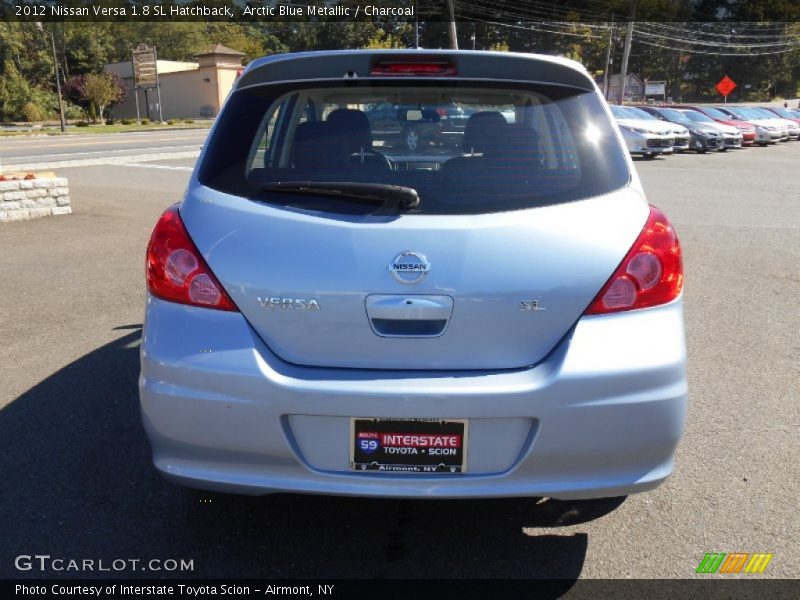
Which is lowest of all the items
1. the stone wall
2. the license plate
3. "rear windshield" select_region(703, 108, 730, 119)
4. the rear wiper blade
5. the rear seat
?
"rear windshield" select_region(703, 108, 730, 119)

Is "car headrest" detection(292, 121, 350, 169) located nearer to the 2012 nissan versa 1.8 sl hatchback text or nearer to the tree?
the 2012 nissan versa 1.8 sl hatchback text

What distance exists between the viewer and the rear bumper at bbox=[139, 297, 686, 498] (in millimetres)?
2316

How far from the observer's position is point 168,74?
7444 cm

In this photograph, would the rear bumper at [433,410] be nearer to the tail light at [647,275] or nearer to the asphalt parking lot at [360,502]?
the tail light at [647,275]

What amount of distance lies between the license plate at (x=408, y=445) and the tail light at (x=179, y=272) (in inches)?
22.8

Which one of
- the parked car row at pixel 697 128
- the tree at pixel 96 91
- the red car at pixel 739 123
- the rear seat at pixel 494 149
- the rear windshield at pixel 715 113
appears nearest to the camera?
the rear seat at pixel 494 149

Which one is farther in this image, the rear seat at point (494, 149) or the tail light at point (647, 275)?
the rear seat at point (494, 149)

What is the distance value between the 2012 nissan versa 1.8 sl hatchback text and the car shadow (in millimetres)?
445

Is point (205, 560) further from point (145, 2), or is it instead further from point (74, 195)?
point (145, 2)

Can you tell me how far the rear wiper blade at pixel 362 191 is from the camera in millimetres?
2439

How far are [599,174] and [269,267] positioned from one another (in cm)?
116

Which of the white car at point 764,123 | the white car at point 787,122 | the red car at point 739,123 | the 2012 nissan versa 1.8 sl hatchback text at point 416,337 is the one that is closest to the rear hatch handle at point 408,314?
the 2012 nissan versa 1.8 sl hatchback text at point 416,337

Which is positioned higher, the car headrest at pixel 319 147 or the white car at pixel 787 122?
the car headrest at pixel 319 147

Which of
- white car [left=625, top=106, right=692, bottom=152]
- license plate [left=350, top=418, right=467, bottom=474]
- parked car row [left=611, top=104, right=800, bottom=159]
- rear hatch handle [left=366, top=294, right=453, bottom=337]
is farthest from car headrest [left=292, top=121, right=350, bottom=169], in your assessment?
white car [left=625, top=106, right=692, bottom=152]
